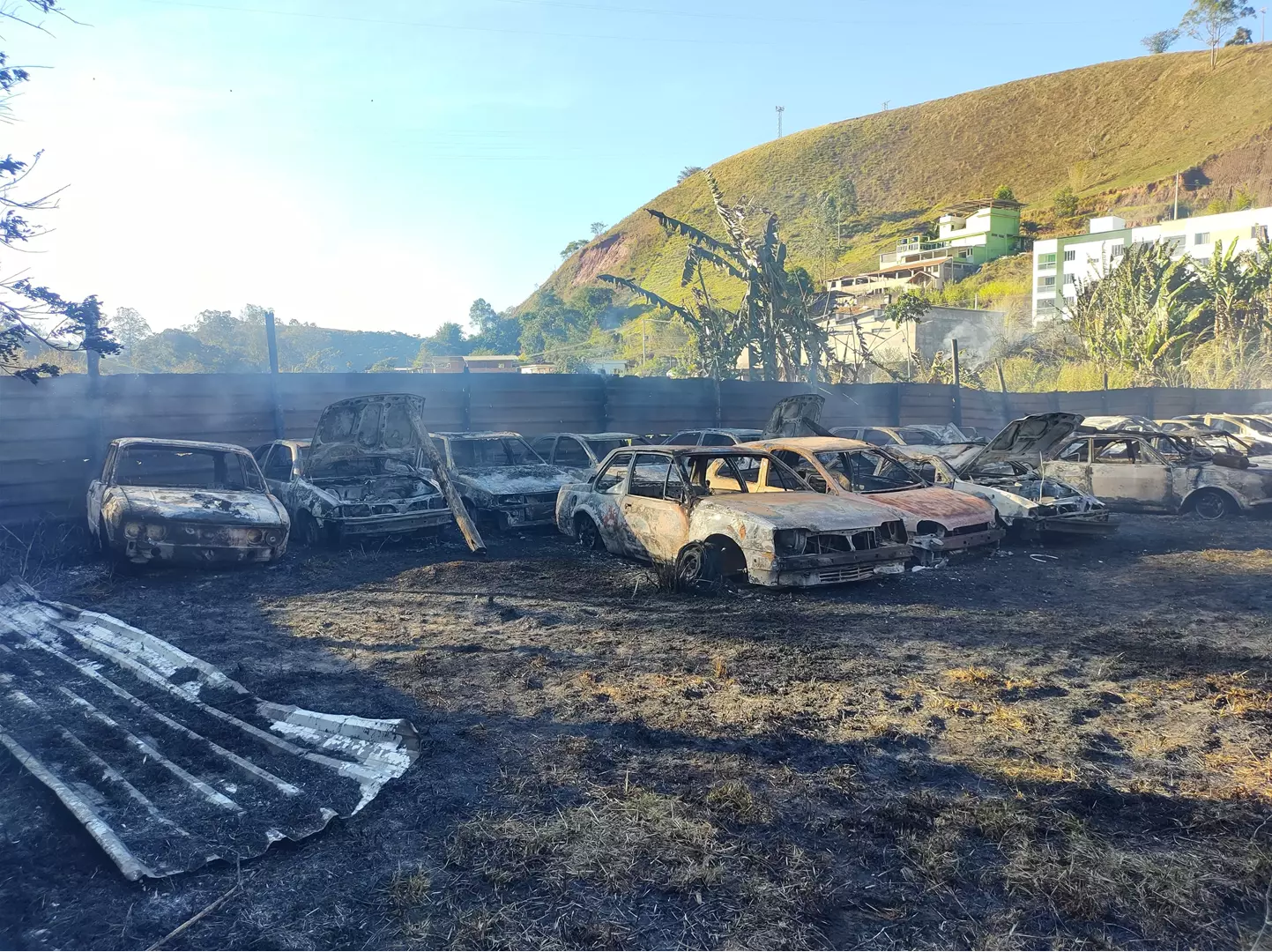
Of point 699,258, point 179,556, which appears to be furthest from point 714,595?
point 699,258

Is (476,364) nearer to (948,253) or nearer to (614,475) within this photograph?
(948,253)

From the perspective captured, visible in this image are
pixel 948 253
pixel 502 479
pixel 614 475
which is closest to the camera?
pixel 614 475

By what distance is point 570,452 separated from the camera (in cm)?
1330

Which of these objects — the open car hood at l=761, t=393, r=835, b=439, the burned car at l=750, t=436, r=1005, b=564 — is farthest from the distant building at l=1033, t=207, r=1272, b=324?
the burned car at l=750, t=436, r=1005, b=564

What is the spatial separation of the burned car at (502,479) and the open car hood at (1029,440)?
576 cm

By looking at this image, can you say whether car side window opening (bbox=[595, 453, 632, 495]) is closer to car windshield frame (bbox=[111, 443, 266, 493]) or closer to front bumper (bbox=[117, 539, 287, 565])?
front bumper (bbox=[117, 539, 287, 565])

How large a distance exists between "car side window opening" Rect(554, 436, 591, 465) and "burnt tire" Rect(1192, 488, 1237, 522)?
9124 mm

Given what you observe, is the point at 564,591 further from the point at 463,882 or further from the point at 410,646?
the point at 463,882

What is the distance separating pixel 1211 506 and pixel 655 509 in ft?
29.5

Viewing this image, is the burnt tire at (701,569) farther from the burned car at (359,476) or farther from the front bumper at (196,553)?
the front bumper at (196,553)

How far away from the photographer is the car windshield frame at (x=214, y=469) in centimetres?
929

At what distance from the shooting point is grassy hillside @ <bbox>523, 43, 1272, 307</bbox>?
79125 mm

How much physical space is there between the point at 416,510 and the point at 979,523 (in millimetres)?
6638

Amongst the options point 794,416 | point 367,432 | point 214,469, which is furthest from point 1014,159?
point 214,469
